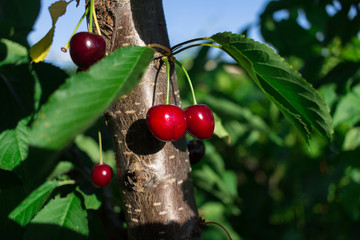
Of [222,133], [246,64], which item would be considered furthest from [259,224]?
[246,64]

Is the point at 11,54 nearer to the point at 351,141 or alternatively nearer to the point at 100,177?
the point at 100,177

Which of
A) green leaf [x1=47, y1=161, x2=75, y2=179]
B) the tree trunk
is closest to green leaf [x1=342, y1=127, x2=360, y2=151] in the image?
the tree trunk

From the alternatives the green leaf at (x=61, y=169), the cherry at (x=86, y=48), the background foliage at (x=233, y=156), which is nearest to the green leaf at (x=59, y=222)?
the background foliage at (x=233, y=156)

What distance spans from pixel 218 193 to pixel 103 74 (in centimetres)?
198

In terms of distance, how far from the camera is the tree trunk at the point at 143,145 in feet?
2.35

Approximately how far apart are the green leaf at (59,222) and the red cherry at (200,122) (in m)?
0.43

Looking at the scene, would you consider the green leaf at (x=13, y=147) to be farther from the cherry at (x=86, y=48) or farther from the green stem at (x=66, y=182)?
the cherry at (x=86, y=48)

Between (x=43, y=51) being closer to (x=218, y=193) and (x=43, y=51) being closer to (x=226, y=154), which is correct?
(x=218, y=193)

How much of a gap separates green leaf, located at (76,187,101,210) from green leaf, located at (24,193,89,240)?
0.02m

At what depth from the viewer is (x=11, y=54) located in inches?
39.4

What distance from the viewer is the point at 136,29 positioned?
72cm

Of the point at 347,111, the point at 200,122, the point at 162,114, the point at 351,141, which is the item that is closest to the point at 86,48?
the point at 162,114

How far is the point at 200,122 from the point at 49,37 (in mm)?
430

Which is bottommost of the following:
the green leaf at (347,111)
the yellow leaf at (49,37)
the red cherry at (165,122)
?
the red cherry at (165,122)
